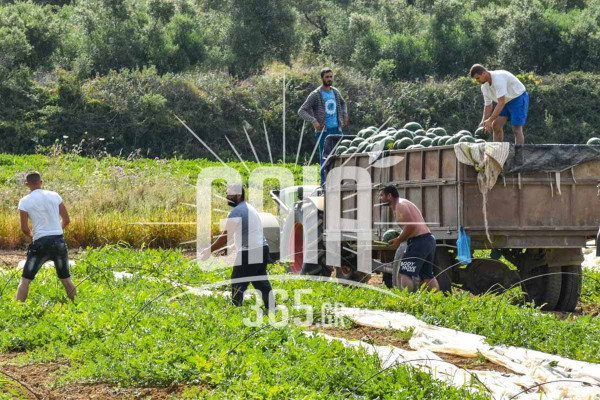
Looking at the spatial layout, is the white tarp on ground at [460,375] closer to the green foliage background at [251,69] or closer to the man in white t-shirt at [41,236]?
the man in white t-shirt at [41,236]

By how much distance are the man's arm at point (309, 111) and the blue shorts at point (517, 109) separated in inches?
119

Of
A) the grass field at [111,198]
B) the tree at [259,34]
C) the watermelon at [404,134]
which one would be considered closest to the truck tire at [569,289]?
the watermelon at [404,134]

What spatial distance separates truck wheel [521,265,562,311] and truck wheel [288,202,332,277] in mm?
3127

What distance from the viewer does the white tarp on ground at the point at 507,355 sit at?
682cm

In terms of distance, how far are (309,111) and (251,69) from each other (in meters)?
31.6

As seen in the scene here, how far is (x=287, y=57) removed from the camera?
155ft

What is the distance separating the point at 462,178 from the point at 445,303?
73.0 inches

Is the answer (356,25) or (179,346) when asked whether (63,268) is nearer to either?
(179,346)

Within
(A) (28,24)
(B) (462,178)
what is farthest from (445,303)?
(A) (28,24)

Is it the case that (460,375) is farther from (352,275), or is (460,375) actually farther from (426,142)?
(352,275)

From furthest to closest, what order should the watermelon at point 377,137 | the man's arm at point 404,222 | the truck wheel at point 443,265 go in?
the watermelon at point 377,137 < the truck wheel at point 443,265 < the man's arm at point 404,222

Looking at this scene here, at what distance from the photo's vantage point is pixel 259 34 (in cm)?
4662

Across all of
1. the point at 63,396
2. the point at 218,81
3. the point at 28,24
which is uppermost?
the point at 28,24

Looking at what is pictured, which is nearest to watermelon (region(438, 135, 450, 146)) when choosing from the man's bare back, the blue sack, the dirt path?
the man's bare back
